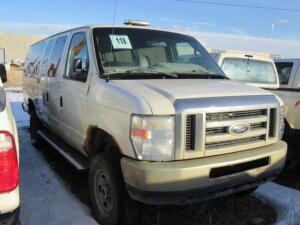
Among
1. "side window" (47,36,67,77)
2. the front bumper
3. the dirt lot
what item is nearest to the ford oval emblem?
the front bumper

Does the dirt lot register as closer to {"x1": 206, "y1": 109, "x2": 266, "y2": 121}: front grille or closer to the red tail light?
{"x1": 206, "y1": 109, "x2": 266, "y2": 121}: front grille

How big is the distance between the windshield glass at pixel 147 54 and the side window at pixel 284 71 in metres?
2.41

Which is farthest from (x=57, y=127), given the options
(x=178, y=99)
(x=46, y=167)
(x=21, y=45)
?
(x=21, y=45)

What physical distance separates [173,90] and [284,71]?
4.40 m

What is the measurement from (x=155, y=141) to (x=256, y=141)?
48.0 inches

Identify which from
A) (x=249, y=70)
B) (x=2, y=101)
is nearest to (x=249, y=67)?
(x=249, y=70)

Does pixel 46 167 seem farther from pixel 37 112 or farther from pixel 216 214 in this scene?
pixel 216 214

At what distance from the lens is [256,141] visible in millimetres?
4180

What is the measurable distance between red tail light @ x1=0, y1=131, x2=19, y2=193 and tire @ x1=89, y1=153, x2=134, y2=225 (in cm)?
150

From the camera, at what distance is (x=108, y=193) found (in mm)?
4164

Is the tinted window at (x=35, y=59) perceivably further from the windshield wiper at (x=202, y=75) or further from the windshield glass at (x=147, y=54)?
the windshield wiper at (x=202, y=75)

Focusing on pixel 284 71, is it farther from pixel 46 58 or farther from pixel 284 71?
pixel 46 58

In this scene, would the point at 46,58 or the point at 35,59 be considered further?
the point at 35,59

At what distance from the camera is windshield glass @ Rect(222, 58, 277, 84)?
7.43m
